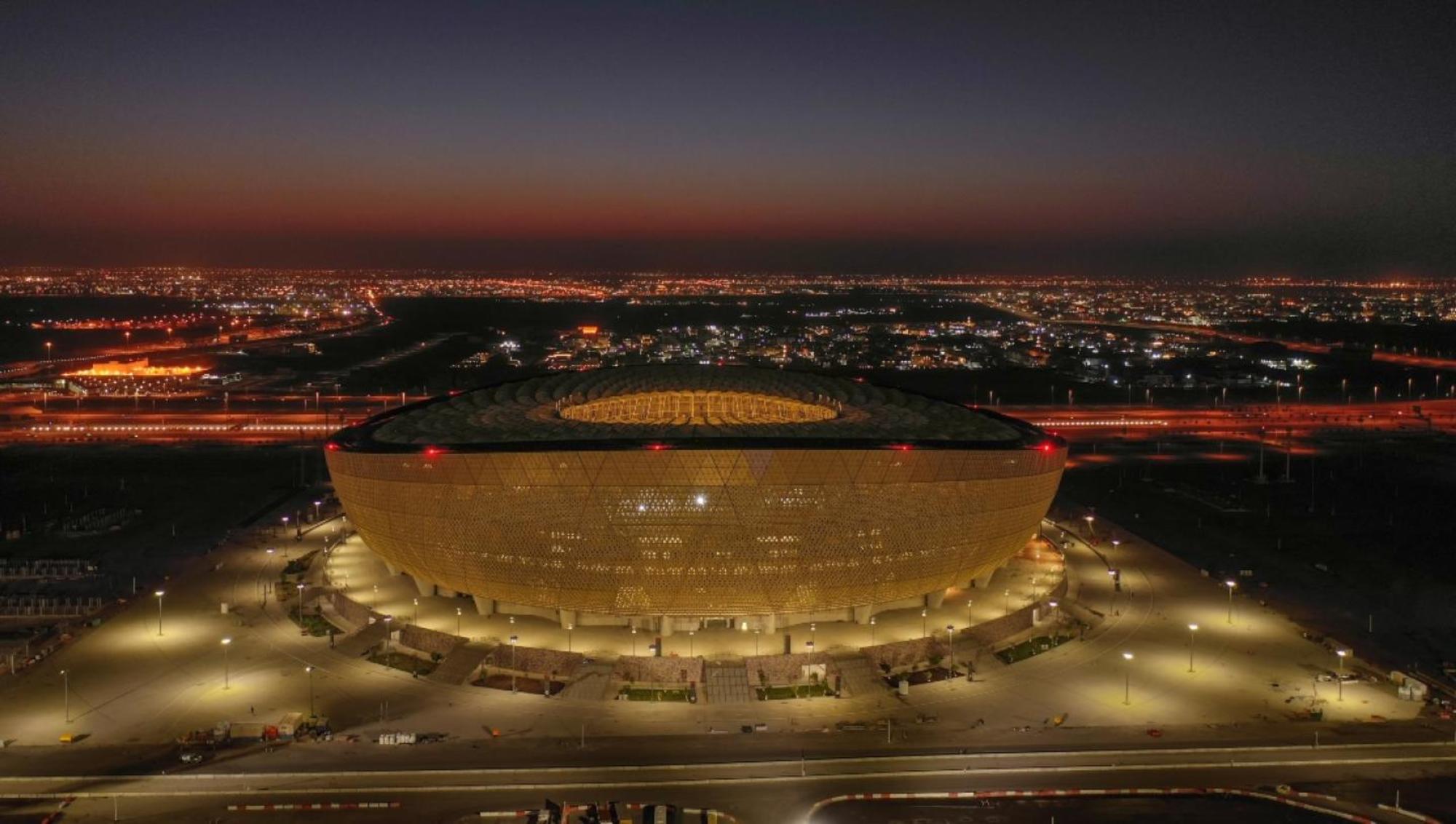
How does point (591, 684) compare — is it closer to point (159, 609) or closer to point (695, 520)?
point (695, 520)

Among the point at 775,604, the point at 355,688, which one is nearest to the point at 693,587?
the point at 775,604

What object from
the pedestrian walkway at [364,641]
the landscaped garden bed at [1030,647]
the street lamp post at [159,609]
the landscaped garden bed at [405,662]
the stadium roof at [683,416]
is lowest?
the landscaped garden bed at [1030,647]

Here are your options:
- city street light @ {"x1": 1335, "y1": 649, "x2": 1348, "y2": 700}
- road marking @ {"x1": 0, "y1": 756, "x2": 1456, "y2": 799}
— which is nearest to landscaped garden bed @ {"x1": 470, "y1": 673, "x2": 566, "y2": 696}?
road marking @ {"x1": 0, "y1": 756, "x2": 1456, "y2": 799}

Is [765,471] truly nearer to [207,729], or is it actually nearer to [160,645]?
[207,729]

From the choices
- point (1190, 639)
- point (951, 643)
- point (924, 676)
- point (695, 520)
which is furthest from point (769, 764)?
point (1190, 639)

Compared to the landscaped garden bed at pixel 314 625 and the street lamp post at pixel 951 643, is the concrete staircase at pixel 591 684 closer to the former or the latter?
the landscaped garden bed at pixel 314 625

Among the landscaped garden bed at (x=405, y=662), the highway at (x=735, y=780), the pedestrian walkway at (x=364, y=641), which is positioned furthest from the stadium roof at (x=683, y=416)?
the highway at (x=735, y=780)
